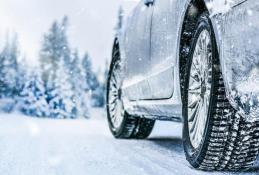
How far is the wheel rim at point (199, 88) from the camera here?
2984 mm

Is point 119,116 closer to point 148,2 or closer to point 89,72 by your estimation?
point 148,2

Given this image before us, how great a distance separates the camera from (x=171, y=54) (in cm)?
359

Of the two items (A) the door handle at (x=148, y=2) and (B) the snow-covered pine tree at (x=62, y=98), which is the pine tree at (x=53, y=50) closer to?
(B) the snow-covered pine tree at (x=62, y=98)

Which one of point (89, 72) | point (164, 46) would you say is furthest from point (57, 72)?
point (164, 46)

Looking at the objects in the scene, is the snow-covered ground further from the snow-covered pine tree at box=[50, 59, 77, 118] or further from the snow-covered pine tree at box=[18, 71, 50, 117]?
the snow-covered pine tree at box=[50, 59, 77, 118]

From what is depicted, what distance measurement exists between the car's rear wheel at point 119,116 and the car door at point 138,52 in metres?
0.35

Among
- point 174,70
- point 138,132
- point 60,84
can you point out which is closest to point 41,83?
point 60,84

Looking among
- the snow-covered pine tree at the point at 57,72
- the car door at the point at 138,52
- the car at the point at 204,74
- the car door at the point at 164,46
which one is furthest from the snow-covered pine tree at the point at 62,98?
the car door at the point at 164,46

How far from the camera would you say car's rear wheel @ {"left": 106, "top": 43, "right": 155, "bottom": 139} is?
222 inches

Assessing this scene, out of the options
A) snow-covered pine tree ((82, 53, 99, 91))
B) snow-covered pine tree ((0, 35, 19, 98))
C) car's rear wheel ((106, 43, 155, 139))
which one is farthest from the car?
snow-covered pine tree ((82, 53, 99, 91))

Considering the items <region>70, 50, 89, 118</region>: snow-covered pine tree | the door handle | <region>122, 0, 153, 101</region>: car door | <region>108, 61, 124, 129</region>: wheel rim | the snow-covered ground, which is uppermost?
the door handle

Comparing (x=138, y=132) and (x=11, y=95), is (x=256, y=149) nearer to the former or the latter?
(x=138, y=132)

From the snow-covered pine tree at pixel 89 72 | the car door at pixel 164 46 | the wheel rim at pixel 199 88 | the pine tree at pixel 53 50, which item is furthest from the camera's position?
the snow-covered pine tree at pixel 89 72

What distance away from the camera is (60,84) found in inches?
1533
